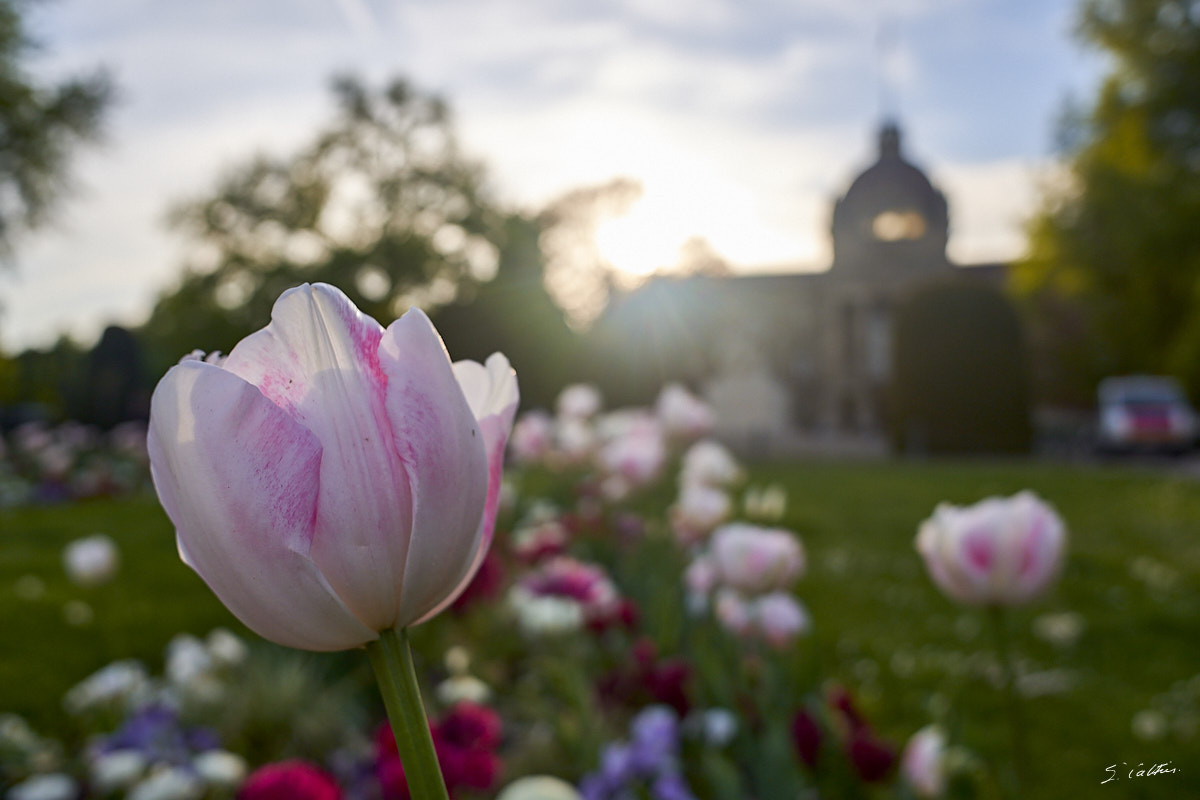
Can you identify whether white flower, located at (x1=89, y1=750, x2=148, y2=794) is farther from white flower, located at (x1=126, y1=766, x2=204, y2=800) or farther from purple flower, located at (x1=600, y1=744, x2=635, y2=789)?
purple flower, located at (x1=600, y1=744, x2=635, y2=789)

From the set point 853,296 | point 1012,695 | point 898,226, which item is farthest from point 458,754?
point 898,226

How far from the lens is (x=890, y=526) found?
868cm

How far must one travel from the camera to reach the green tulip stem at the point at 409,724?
434 mm

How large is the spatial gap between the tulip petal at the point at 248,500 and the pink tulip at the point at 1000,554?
91 cm

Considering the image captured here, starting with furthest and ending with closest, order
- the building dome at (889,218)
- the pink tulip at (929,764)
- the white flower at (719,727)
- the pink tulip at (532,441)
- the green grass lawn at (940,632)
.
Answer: the building dome at (889,218) → the pink tulip at (532,441) → the green grass lawn at (940,632) → the white flower at (719,727) → the pink tulip at (929,764)

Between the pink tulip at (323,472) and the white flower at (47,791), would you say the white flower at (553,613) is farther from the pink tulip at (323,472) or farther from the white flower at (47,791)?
the pink tulip at (323,472)

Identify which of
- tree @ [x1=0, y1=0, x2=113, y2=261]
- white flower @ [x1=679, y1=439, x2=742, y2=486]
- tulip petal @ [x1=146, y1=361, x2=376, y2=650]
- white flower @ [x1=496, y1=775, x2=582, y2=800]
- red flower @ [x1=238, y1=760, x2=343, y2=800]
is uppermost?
tree @ [x1=0, y1=0, x2=113, y2=261]

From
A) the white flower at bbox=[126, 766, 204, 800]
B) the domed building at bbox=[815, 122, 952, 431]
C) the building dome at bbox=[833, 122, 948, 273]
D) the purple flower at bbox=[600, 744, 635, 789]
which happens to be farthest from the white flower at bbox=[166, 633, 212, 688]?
the building dome at bbox=[833, 122, 948, 273]

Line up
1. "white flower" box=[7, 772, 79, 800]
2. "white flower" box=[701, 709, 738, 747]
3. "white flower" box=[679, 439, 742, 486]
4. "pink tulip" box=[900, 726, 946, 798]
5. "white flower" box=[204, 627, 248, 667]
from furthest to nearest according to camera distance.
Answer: "white flower" box=[679, 439, 742, 486] → "white flower" box=[204, 627, 248, 667] → "white flower" box=[701, 709, 738, 747] → "white flower" box=[7, 772, 79, 800] → "pink tulip" box=[900, 726, 946, 798]

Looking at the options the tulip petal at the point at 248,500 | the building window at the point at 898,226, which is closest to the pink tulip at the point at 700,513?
the tulip petal at the point at 248,500

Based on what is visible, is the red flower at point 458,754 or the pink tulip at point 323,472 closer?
the pink tulip at point 323,472

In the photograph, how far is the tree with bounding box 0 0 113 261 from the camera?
52.5ft

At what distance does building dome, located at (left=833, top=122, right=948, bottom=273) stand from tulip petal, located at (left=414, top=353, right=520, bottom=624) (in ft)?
133

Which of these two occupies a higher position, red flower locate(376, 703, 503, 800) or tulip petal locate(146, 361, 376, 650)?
tulip petal locate(146, 361, 376, 650)
